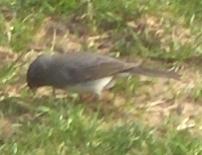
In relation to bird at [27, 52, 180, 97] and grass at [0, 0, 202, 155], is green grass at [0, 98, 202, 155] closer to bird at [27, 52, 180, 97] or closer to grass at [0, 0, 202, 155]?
grass at [0, 0, 202, 155]

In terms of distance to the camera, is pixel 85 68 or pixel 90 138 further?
pixel 85 68

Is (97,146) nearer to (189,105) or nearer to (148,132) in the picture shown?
(148,132)

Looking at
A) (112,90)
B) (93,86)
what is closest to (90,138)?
(93,86)

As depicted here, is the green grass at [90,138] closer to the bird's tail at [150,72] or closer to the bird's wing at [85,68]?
the bird's wing at [85,68]

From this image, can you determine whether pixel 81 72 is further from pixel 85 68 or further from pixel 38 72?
pixel 38 72

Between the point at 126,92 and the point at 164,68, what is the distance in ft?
1.73

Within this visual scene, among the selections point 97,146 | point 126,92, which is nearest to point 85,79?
point 126,92

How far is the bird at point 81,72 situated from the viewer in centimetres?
718

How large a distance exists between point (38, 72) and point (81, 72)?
295 millimetres

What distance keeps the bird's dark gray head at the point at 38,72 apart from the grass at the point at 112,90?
0.27 ft

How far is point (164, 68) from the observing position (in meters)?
7.69

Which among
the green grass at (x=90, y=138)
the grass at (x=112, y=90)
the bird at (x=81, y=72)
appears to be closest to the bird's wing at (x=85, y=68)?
the bird at (x=81, y=72)

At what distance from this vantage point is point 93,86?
23.7 feet

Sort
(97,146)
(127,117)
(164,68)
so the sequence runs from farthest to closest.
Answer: (164,68) → (127,117) → (97,146)
